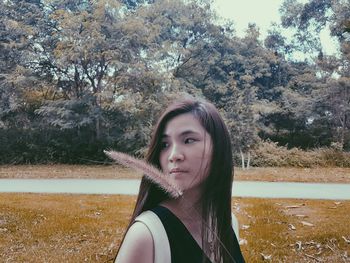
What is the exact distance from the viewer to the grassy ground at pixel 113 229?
2506 mm

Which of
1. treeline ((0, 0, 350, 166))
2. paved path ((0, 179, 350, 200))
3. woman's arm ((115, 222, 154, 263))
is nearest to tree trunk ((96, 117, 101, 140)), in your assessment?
treeline ((0, 0, 350, 166))

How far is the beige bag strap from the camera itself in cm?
55

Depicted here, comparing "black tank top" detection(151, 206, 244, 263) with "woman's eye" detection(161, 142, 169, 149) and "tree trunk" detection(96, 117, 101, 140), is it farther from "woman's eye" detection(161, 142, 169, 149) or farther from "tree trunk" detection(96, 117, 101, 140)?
"tree trunk" detection(96, 117, 101, 140)

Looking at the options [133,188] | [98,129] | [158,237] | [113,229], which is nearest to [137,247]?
[158,237]

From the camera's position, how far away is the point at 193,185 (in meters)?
0.62

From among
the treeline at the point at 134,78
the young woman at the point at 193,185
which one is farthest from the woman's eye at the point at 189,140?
the treeline at the point at 134,78

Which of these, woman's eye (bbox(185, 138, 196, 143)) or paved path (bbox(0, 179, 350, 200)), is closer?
woman's eye (bbox(185, 138, 196, 143))

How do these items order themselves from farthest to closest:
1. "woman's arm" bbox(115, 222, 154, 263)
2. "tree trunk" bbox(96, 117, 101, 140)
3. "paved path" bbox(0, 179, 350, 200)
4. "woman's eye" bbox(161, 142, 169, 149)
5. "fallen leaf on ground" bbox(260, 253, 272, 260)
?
"tree trunk" bbox(96, 117, 101, 140)
"paved path" bbox(0, 179, 350, 200)
"fallen leaf on ground" bbox(260, 253, 272, 260)
"woman's eye" bbox(161, 142, 169, 149)
"woman's arm" bbox(115, 222, 154, 263)

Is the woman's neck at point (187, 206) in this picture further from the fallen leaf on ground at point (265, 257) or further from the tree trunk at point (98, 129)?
the tree trunk at point (98, 129)

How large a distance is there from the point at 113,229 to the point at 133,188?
154 cm

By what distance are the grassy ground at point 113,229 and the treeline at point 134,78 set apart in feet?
11.0

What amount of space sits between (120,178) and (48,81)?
3.98m

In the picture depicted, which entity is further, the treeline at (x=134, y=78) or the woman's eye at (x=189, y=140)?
the treeline at (x=134, y=78)

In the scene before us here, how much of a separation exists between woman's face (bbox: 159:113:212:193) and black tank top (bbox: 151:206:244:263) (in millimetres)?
43
